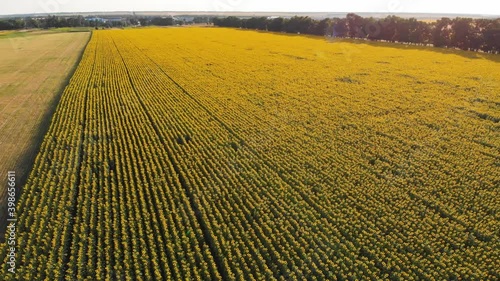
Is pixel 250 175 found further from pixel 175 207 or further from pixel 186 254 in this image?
pixel 186 254

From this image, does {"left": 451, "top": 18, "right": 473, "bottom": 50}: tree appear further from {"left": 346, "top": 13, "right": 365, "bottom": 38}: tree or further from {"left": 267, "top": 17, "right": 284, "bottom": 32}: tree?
{"left": 267, "top": 17, "right": 284, "bottom": 32}: tree

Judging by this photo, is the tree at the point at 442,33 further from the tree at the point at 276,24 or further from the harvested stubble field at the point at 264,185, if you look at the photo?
the tree at the point at 276,24

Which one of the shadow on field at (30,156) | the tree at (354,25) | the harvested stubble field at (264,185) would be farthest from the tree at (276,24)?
the shadow on field at (30,156)

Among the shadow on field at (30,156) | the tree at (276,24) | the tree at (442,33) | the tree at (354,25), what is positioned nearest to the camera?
the shadow on field at (30,156)

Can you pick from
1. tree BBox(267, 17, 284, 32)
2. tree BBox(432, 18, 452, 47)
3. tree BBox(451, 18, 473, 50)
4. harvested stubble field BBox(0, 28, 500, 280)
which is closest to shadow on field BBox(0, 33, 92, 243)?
harvested stubble field BBox(0, 28, 500, 280)

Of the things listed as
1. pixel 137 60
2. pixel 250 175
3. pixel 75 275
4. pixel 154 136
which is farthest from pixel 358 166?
pixel 137 60

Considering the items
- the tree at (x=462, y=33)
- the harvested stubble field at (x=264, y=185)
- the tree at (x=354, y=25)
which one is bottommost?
the harvested stubble field at (x=264, y=185)

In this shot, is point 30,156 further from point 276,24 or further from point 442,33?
point 276,24

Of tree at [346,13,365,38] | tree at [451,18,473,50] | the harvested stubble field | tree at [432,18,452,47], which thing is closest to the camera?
the harvested stubble field
